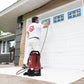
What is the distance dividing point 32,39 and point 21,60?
7.51ft

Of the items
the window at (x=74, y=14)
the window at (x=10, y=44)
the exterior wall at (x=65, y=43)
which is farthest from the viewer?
the window at (x=10, y=44)

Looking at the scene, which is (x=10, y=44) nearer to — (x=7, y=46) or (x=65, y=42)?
(x=7, y=46)

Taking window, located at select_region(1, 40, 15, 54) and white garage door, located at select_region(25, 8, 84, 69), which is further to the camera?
window, located at select_region(1, 40, 15, 54)

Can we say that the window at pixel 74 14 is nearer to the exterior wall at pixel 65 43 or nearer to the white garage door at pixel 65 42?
the white garage door at pixel 65 42

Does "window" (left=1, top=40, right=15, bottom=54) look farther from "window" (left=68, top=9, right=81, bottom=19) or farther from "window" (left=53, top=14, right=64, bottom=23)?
"window" (left=68, top=9, right=81, bottom=19)

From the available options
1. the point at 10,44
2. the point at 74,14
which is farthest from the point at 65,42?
the point at 10,44

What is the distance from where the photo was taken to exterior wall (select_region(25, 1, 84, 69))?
302cm

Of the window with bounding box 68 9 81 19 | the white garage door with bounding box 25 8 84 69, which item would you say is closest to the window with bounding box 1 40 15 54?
the white garage door with bounding box 25 8 84 69

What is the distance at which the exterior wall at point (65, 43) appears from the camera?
302 cm

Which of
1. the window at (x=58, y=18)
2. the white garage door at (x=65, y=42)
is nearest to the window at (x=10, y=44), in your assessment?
the white garage door at (x=65, y=42)

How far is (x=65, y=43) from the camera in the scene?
10.9 ft

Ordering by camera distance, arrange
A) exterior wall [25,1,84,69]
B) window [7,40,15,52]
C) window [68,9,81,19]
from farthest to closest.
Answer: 1. window [7,40,15,52]
2. window [68,9,81,19]
3. exterior wall [25,1,84,69]

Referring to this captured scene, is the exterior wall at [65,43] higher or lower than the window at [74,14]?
lower

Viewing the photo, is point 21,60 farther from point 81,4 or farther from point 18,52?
point 81,4
